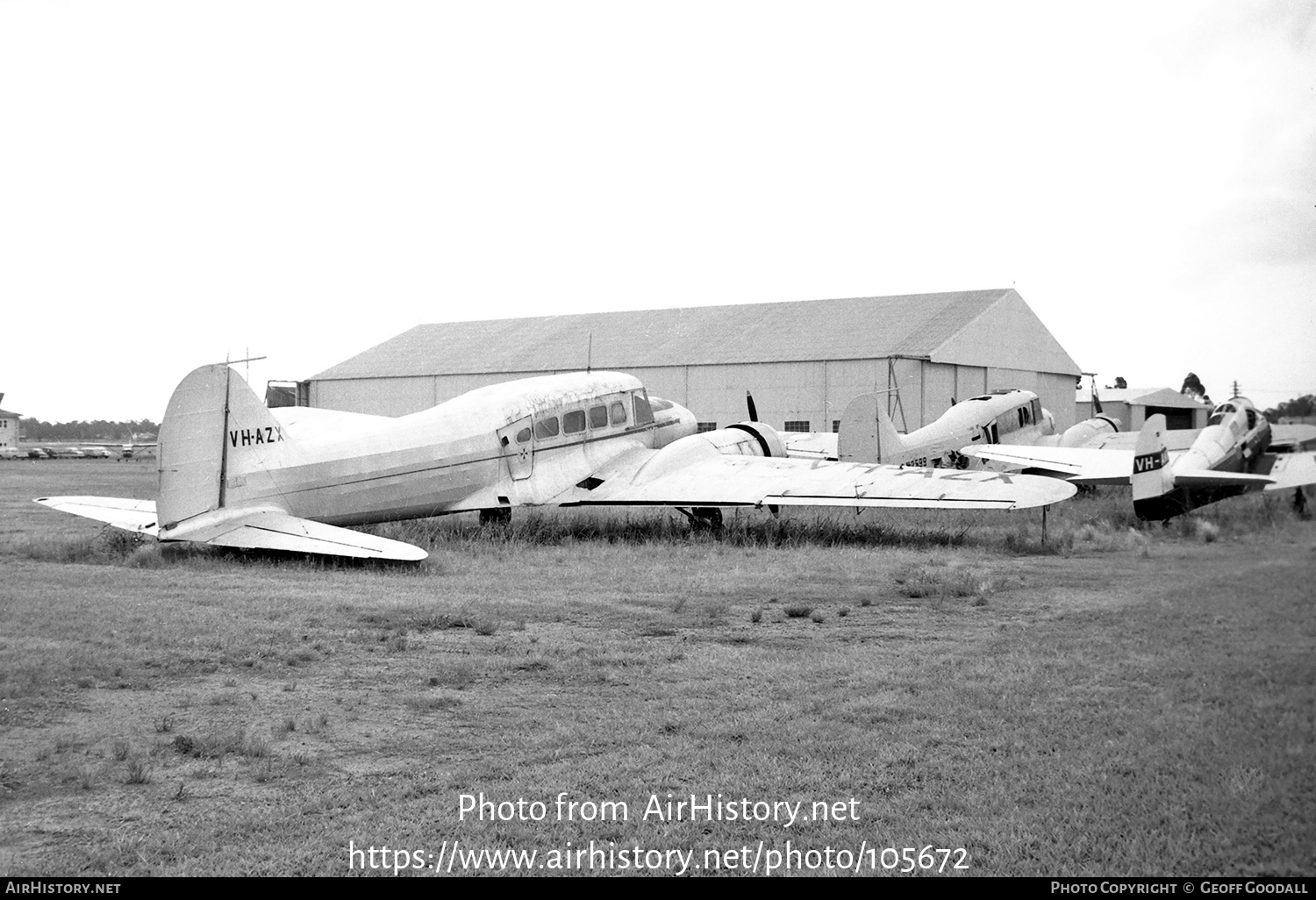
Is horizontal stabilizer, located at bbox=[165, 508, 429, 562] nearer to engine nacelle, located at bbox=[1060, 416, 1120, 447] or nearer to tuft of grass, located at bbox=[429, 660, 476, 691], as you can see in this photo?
tuft of grass, located at bbox=[429, 660, 476, 691]

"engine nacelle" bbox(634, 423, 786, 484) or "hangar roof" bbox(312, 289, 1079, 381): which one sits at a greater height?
"hangar roof" bbox(312, 289, 1079, 381)

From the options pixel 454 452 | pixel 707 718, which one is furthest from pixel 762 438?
pixel 707 718

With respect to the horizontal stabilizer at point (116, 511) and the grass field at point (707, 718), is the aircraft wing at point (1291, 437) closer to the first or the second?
the grass field at point (707, 718)

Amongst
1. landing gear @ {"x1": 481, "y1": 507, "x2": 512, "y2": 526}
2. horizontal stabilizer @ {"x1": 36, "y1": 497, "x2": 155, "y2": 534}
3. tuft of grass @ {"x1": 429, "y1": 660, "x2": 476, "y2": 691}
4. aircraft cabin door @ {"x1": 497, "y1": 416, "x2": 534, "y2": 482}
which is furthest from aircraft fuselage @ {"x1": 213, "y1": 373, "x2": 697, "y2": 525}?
tuft of grass @ {"x1": 429, "y1": 660, "x2": 476, "y2": 691}

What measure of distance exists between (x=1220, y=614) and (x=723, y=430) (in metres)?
17.4

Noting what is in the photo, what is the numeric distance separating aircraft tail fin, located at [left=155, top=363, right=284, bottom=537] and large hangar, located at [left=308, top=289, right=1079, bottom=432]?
68.6ft

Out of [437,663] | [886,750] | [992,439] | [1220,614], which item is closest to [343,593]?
[437,663]

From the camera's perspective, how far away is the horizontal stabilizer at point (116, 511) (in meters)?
15.4

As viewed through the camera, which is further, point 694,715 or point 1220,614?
point 694,715

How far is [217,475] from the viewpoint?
46.8ft

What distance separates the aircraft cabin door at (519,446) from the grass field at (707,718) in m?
6.03

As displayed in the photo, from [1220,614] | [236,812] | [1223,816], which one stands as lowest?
[236,812]

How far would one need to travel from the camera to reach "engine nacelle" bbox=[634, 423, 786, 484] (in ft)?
61.1
